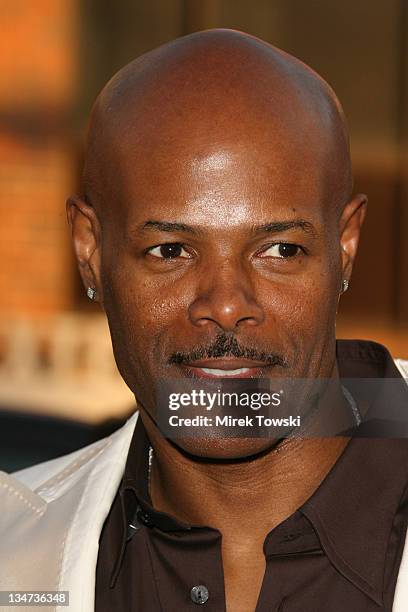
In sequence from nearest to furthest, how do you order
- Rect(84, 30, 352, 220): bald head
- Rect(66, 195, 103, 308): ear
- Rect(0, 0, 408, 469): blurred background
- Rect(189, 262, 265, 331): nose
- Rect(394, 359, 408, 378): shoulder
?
Rect(189, 262, 265, 331): nose < Rect(84, 30, 352, 220): bald head < Rect(66, 195, 103, 308): ear < Rect(394, 359, 408, 378): shoulder < Rect(0, 0, 408, 469): blurred background

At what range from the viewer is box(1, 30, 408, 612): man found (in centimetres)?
277

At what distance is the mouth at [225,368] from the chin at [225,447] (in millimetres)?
158

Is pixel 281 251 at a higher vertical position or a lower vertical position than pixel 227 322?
higher

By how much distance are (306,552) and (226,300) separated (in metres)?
0.63

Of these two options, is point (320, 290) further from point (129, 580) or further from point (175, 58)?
point (129, 580)

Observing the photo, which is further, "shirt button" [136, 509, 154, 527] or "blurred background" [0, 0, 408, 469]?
"blurred background" [0, 0, 408, 469]

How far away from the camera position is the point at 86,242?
3184 mm

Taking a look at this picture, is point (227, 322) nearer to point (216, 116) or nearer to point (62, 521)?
point (216, 116)

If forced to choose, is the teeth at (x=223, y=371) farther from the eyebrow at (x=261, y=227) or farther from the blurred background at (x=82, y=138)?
the blurred background at (x=82, y=138)

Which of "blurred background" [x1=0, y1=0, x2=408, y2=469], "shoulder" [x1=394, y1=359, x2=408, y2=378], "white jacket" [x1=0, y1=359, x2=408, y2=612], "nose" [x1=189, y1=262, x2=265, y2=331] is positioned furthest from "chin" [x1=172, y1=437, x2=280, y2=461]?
"blurred background" [x1=0, y1=0, x2=408, y2=469]

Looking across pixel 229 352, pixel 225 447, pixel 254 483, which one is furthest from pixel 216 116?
pixel 254 483

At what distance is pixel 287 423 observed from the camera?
9.71 feet

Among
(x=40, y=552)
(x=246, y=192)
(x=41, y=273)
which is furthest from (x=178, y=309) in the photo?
(x=41, y=273)

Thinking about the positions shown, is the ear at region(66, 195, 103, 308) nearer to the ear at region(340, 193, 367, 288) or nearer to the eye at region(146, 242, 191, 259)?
the eye at region(146, 242, 191, 259)
